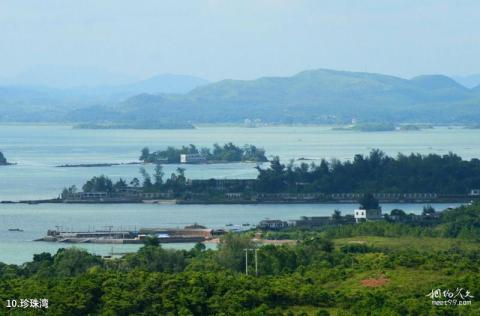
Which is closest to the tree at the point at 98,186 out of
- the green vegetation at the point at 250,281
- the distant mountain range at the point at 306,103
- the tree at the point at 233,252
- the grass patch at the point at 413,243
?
the grass patch at the point at 413,243

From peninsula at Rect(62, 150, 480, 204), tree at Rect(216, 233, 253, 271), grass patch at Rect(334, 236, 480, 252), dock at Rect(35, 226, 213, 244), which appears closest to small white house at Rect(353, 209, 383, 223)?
dock at Rect(35, 226, 213, 244)

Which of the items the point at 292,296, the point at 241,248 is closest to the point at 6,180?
the point at 241,248

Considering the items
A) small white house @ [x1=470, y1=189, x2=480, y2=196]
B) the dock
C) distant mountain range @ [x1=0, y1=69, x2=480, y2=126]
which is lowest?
the dock

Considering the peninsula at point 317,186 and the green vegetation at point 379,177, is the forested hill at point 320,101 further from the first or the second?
the peninsula at point 317,186

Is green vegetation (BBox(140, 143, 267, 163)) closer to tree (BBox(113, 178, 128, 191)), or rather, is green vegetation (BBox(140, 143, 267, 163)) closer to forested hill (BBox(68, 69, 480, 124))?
tree (BBox(113, 178, 128, 191))

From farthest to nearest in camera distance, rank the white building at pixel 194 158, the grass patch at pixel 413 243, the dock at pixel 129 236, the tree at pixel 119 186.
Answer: the white building at pixel 194 158 < the tree at pixel 119 186 < the dock at pixel 129 236 < the grass patch at pixel 413 243

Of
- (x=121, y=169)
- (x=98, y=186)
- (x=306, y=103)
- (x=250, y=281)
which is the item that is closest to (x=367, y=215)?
(x=98, y=186)
